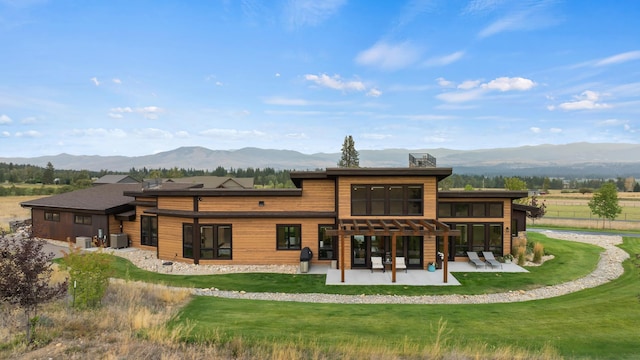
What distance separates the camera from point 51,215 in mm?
23578

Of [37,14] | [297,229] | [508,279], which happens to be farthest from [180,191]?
[37,14]

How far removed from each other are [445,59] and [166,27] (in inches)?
1092

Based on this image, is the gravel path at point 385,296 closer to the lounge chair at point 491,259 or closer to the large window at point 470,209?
the lounge chair at point 491,259

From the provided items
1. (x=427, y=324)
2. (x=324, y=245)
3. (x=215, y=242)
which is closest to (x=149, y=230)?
(x=215, y=242)

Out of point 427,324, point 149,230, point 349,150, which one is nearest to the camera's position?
point 427,324

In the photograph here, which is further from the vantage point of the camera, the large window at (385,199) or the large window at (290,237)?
the large window at (290,237)

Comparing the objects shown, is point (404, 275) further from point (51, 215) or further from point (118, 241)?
point (51, 215)

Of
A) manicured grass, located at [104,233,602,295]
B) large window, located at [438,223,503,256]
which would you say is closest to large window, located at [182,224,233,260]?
manicured grass, located at [104,233,602,295]

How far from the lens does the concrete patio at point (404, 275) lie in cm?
1407

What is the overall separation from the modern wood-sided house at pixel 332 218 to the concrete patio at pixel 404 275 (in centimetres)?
69

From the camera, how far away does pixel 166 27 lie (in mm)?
27469

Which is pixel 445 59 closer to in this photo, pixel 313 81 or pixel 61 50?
pixel 313 81

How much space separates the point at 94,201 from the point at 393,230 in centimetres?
2029

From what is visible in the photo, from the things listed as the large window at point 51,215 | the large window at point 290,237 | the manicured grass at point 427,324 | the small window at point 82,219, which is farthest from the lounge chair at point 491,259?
the large window at point 51,215
